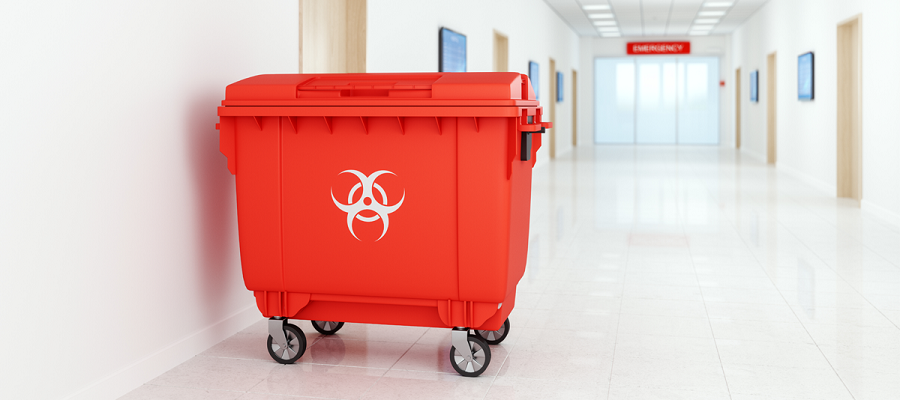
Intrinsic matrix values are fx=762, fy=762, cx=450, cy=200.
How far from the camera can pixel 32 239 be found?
1.97m

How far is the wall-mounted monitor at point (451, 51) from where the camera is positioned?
257 inches

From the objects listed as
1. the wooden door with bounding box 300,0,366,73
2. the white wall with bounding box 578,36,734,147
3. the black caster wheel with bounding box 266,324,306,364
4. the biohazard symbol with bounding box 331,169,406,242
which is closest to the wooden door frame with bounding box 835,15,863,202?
the wooden door with bounding box 300,0,366,73

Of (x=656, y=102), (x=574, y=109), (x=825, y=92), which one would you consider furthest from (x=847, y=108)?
(x=656, y=102)

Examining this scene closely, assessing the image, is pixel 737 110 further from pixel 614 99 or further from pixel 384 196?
pixel 384 196

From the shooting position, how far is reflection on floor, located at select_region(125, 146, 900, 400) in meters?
2.38

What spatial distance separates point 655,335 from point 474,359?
83cm

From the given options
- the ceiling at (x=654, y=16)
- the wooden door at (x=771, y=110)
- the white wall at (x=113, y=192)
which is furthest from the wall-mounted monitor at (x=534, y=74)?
the white wall at (x=113, y=192)

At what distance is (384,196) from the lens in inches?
97.3

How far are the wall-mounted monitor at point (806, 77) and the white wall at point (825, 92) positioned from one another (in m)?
0.10

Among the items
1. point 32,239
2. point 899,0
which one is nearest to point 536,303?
point 32,239

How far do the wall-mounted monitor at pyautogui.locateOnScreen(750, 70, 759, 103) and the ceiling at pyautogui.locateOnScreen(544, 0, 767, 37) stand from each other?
1189 mm

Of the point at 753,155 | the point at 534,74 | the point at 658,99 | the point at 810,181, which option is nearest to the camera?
the point at 810,181

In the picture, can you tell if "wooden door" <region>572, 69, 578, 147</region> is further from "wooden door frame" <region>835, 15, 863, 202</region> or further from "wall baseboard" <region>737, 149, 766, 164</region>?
"wooden door frame" <region>835, 15, 863, 202</region>

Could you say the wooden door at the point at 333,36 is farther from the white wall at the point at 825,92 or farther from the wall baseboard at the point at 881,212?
the white wall at the point at 825,92
